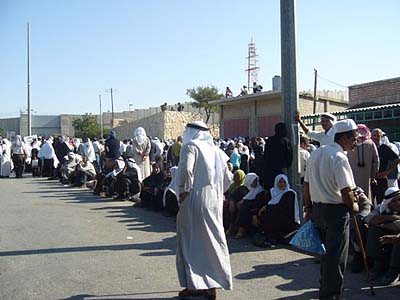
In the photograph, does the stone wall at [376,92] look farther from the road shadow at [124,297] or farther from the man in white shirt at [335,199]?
the road shadow at [124,297]

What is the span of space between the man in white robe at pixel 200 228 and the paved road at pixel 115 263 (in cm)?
32

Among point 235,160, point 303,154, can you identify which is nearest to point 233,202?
point 303,154

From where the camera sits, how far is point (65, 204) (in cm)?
1227

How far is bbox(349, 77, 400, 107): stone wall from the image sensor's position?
82.0ft

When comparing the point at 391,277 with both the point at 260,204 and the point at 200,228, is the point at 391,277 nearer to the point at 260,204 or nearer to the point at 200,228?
the point at 200,228

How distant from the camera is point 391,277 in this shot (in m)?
5.51

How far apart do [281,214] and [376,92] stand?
20.4 m

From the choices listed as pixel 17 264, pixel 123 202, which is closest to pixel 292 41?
pixel 17 264

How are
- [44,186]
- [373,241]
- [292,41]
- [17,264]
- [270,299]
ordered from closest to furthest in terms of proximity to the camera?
[270,299]
[373,241]
[17,264]
[292,41]
[44,186]

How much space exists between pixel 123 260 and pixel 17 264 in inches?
54.0

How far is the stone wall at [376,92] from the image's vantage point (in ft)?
82.0

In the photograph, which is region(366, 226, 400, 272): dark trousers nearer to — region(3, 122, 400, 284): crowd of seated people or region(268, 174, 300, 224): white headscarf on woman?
region(3, 122, 400, 284): crowd of seated people

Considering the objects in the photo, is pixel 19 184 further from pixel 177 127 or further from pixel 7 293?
pixel 177 127

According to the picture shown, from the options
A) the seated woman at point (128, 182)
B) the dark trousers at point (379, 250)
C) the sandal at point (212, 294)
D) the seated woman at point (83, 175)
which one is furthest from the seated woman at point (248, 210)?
the seated woman at point (83, 175)
